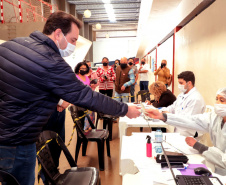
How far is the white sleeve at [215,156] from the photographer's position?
5.62 ft

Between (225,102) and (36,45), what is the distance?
5.18 ft

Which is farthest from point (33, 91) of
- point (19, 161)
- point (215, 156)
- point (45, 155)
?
point (215, 156)

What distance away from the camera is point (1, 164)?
134cm

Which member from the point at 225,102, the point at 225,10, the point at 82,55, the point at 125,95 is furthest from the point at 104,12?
the point at 225,102

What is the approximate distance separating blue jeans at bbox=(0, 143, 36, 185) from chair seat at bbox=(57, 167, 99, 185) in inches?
20.1

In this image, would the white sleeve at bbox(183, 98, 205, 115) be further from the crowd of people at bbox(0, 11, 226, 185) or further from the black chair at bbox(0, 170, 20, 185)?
the black chair at bbox(0, 170, 20, 185)

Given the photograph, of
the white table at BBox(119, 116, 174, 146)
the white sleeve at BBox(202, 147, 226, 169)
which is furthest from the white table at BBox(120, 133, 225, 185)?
the white table at BBox(119, 116, 174, 146)

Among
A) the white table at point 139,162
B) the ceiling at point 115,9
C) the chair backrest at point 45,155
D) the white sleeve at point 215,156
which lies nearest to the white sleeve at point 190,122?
the white table at point 139,162

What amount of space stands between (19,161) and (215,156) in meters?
1.43

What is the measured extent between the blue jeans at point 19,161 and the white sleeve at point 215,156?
1.31 meters

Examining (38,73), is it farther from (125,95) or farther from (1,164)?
(125,95)

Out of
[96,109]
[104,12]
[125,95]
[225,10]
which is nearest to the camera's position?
[96,109]

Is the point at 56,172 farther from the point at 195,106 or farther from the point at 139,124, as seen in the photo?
the point at 195,106

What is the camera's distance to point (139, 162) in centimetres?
165
